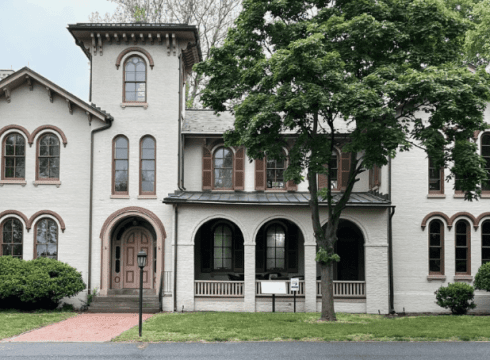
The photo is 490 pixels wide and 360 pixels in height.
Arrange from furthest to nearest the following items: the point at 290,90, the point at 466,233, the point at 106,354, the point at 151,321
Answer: the point at 466,233 < the point at 151,321 < the point at 290,90 < the point at 106,354

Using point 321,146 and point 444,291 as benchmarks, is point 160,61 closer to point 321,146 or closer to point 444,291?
point 321,146

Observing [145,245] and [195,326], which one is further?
[145,245]

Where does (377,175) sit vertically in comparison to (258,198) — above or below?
above

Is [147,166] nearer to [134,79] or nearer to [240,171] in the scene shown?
[134,79]

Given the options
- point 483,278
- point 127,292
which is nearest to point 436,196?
point 483,278

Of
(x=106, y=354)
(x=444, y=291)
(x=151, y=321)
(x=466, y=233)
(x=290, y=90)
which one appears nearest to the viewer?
(x=106, y=354)

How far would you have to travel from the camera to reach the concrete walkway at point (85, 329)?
48.7 ft

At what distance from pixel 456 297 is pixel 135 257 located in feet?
40.2

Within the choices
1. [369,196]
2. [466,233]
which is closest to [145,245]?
[369,196]

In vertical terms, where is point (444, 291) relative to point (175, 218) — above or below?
below

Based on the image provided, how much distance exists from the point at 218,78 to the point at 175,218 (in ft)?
20.3

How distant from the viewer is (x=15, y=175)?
22.2 m

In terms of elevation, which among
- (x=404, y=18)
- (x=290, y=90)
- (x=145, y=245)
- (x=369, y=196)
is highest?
Result: (x=404, y=18)

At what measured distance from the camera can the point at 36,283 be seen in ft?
65.7
